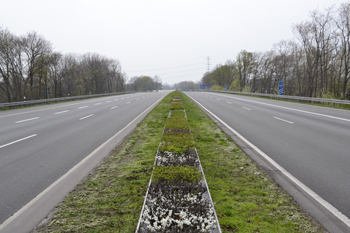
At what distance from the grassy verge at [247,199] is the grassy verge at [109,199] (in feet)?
4.62

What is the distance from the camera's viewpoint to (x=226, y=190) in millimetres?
4527

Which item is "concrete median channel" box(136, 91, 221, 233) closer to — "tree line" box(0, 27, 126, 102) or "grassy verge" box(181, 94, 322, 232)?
"grassy verge" box(181, 94, 322, 232)

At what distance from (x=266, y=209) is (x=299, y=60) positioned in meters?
54.7

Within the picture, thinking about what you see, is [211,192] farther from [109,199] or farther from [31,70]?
[31,70]

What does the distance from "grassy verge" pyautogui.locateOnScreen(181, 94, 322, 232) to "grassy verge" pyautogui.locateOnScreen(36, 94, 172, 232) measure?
1410 mm

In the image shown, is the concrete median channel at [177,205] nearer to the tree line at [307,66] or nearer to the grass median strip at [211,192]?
the grass median strip at [211,192]

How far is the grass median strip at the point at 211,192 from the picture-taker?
3.35 metres

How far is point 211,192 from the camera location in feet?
14.6

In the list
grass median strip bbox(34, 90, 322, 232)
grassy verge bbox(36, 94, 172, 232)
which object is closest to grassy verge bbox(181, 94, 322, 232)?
grass median strip bbox(34, 90, 322, 232)

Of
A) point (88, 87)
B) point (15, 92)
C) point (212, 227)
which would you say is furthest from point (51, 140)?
point (88, 87)

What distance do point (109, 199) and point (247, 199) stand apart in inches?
97.1

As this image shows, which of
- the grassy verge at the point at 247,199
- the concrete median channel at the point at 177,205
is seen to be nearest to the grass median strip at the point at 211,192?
the grassy verge at the point at 247,199

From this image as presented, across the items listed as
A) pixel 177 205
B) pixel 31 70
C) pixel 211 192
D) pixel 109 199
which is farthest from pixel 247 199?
pixel 31 70

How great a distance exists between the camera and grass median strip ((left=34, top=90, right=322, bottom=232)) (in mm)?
3352
